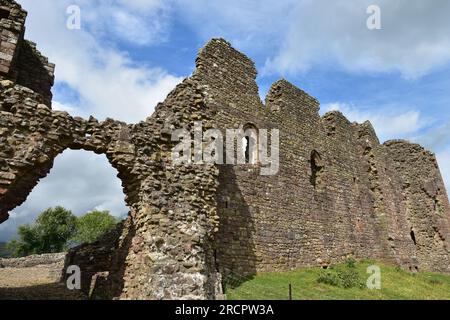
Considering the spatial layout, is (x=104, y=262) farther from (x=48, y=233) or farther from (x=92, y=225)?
(x=92, y=225)

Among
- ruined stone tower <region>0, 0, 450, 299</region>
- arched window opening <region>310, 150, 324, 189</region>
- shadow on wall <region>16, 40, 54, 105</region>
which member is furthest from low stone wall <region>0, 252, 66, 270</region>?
arched window opening <region>310, 150, 324, 189</region>

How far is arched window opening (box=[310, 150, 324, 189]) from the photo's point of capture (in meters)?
18.9

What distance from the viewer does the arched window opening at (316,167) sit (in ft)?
61.9

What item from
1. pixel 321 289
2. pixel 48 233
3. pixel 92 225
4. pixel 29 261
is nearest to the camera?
pixel 321 289

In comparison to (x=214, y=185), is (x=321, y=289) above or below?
below

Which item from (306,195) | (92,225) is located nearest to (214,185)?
(306,195)

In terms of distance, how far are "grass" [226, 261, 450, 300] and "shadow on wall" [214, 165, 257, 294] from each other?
0.56 meters

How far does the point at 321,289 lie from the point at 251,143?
245 inches

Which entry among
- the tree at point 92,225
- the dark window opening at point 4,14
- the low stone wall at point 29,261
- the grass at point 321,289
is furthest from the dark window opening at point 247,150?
the tree at point 92,225

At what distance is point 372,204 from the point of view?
22594 mm

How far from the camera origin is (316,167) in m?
19.2

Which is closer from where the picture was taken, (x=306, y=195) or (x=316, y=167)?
(x=306, y=195)

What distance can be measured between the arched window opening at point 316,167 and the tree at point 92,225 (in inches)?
1793

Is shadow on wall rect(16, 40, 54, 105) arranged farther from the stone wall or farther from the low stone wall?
the low stone wall
